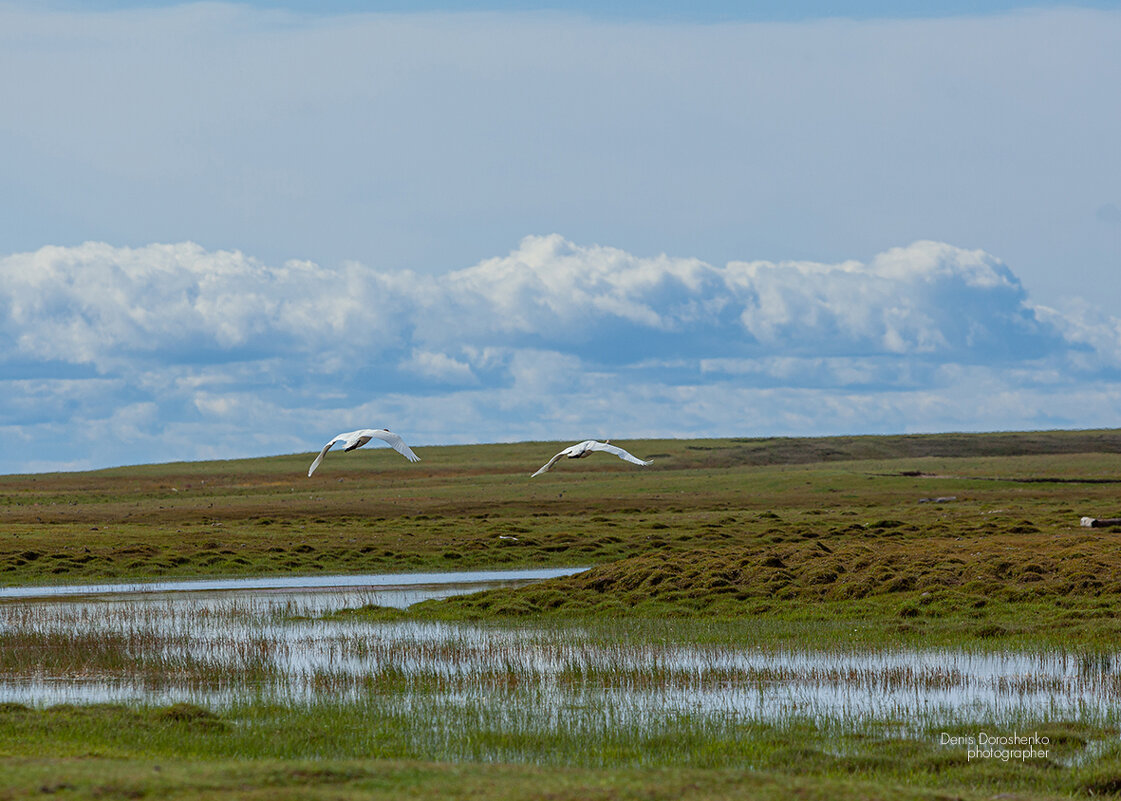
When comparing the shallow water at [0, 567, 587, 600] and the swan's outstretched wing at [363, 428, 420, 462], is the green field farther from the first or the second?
the swan's outstretched wing at [363, 428, 420, 462]

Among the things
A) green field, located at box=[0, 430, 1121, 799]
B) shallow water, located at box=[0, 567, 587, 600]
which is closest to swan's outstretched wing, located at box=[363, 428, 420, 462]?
green field, located at box=[0, 430, 1121, 799]

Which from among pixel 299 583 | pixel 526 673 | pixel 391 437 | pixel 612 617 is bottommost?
pixel 299 583

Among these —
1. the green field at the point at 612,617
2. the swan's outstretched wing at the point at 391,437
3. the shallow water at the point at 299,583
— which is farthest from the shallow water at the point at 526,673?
the shallow water at the point at 299,583

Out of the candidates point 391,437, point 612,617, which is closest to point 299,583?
point 612,617

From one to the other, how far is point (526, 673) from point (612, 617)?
379 inches

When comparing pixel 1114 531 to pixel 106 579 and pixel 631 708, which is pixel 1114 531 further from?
pixel 106 579

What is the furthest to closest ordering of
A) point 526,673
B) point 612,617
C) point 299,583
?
point 299,583
point 612,617
point 526,673

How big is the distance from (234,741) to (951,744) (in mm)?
9670

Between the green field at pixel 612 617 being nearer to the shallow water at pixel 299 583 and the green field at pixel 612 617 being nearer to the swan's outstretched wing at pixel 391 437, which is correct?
the shallow water at pixel 299 583

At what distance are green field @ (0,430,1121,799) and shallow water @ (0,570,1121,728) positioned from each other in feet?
0.98

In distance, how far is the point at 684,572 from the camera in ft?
118

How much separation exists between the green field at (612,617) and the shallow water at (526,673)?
0.98ft

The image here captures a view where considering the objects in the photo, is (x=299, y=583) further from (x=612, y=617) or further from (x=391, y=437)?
(x=391, y=437)

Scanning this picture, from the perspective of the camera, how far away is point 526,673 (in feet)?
74.9
